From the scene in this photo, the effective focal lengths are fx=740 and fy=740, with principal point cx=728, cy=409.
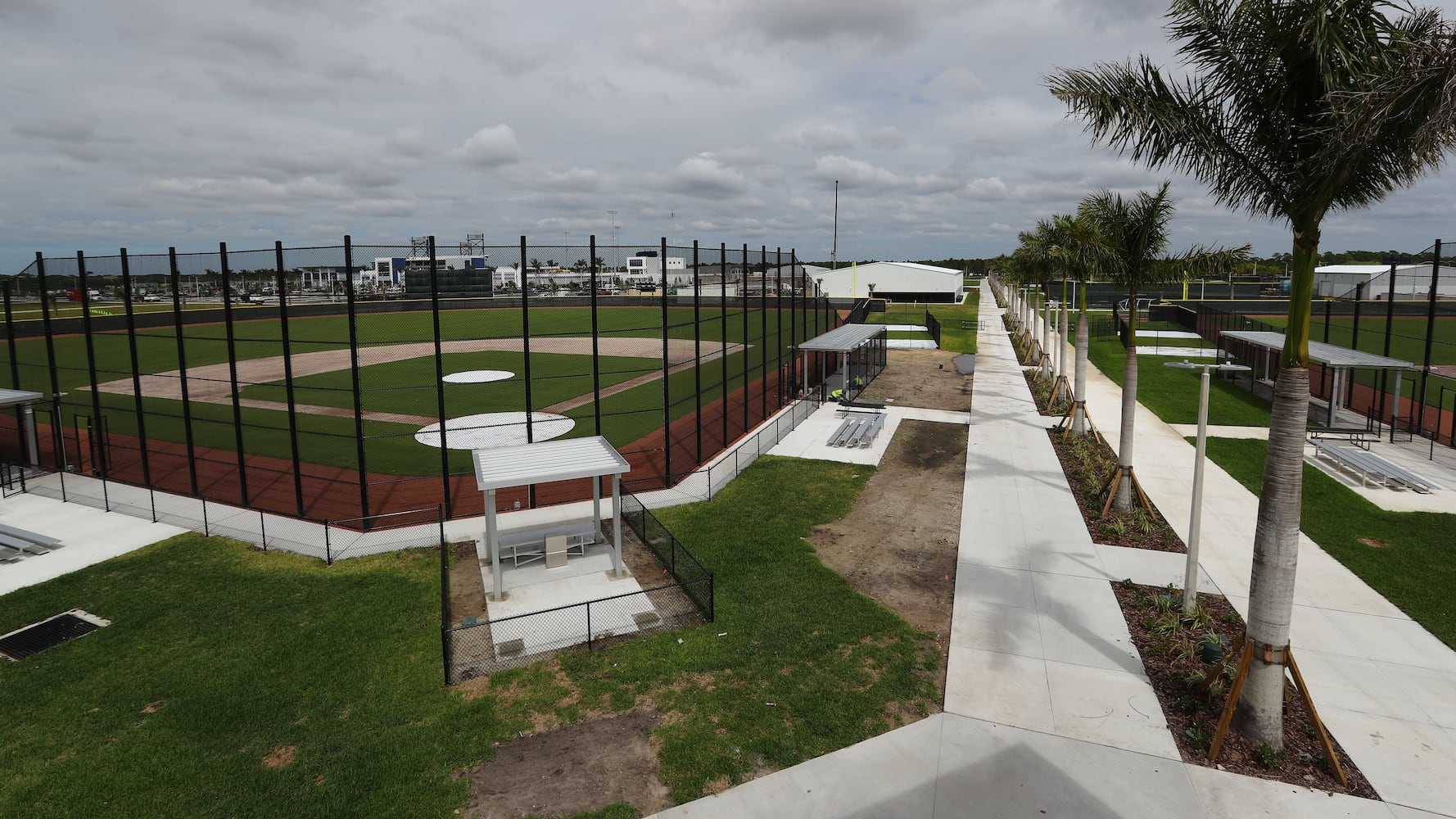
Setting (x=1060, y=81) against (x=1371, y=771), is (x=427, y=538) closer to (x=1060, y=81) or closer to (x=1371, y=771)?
(x=1060, y=81)

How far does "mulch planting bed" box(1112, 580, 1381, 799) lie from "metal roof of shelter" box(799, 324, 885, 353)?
2028 cm

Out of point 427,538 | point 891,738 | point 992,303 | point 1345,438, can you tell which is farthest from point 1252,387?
point 992,303

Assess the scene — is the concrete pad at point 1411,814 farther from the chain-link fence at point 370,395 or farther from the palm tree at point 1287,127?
the chain-link fence at point 370,395

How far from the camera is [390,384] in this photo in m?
40.3

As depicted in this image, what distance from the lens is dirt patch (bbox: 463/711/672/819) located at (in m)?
9.00

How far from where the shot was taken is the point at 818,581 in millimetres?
15172

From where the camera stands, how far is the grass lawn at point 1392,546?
13.7 meters

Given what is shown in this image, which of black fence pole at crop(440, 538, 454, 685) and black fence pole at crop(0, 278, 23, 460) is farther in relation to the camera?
black fence pole at crop(0, 278, 23, 460)

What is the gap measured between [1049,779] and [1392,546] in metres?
13.0

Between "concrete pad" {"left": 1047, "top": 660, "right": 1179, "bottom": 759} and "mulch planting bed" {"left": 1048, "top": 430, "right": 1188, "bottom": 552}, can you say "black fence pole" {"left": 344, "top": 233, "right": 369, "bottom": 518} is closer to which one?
"concrete pad" {"left": 1047, "top": 660, "right": 1179, "bottom": 759}

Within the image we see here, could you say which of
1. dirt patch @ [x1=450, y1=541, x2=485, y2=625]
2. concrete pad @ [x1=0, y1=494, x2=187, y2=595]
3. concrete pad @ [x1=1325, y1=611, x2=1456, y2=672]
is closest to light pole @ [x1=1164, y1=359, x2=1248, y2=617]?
concrete pad @ [x1=1325, y1=611, x2=1456, y2=672]

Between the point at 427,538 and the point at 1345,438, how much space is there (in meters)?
29.8

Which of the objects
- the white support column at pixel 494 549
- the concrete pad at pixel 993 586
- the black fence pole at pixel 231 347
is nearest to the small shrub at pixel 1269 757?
the concrete pad at pixel 993 586

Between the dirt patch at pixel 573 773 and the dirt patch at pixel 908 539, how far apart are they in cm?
473
